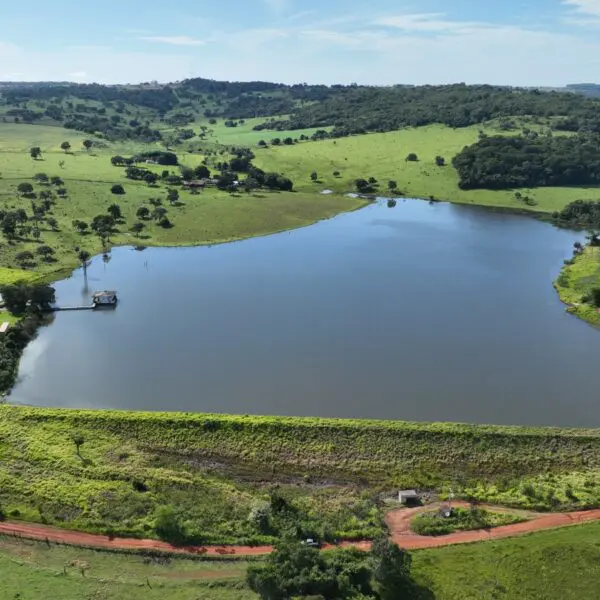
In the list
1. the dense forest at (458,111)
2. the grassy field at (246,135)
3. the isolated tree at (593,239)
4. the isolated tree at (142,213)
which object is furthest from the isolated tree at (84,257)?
the dense forest at (458,111)

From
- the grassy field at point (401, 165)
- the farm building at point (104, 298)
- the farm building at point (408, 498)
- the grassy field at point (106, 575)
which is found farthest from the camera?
the grassy field at point (401, 165)

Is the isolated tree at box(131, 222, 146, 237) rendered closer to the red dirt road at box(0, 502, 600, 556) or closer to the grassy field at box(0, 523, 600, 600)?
the red dirt road at box(0, 502, 600, 556)

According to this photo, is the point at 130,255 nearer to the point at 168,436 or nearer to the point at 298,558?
the point at 168,436

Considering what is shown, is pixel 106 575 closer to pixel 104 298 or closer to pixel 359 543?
pixel 359 543

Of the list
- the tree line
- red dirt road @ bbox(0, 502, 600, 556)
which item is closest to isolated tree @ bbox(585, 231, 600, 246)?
red dirt road @ bbox(0, 502, 600, 556)

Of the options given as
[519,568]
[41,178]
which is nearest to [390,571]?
[519,568]

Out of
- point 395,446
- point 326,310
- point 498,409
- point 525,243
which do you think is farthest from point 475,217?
point 395,446

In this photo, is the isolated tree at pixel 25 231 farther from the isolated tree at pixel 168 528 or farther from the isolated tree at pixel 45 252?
the isolated tree at pixel 168 528
